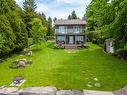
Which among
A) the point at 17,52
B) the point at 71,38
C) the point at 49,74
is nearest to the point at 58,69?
the point at 49,74

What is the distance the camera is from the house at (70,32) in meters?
55.7

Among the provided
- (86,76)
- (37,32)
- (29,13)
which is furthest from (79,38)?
(86,76)

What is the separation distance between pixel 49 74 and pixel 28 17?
119 feet

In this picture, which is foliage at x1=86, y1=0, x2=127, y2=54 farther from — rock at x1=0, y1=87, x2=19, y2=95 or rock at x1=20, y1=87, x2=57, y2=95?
rock at x1=0, y1=87, x2=19, y2=95

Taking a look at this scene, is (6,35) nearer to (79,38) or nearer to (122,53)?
(122,53)

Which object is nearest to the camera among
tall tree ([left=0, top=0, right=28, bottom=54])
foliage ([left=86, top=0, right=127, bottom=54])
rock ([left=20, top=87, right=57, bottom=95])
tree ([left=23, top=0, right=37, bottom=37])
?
rock ([left=20, top=87, right=57, bottom=95])

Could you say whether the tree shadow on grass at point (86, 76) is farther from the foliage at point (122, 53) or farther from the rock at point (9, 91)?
the foliage at point (122, 53)

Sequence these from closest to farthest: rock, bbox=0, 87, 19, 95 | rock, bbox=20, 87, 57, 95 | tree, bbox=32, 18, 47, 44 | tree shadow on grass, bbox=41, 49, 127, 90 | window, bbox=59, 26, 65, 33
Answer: rock, bbox=20, 87, 57, 95 < rock, bbox=0, 87, 19, 95 < tree shadow on grass, bbox=41, 49, 127, 90 < tree, bbox=32, 18, 47, 44 < window, bbox=59, 26, 65, 33

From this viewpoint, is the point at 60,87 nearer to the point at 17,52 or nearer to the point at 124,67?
the point at 124,67

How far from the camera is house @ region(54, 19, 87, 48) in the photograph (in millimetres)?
55688

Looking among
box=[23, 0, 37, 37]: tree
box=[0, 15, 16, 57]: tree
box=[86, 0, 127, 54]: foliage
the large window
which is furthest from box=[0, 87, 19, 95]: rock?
the large window

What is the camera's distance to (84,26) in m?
56.0

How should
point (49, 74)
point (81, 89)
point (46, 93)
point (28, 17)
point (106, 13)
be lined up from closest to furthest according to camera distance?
1. point (46, 93)
2. point (81, 89)
3. point (49, 74)
4. point (106, 13)
5. point (28, 17)

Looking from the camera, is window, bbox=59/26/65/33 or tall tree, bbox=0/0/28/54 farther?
window, bbox=59/26/65/33
